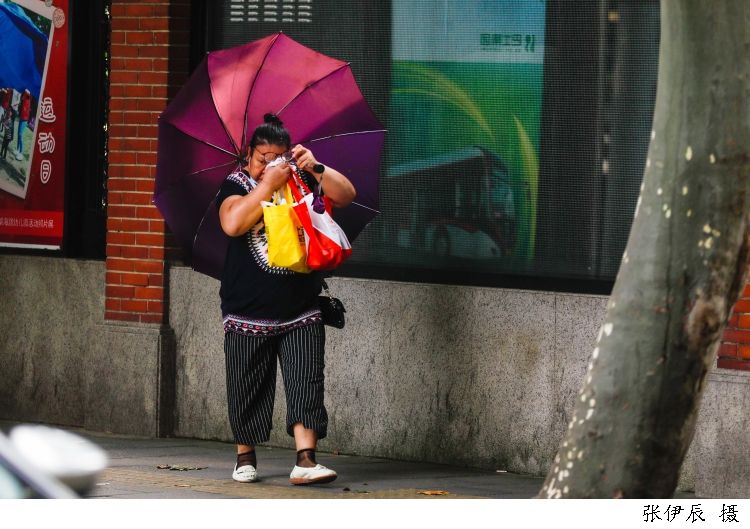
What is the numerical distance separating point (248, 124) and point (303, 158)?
1.68 ft

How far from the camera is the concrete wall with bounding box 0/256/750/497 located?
907cm

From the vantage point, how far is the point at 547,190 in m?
9.48

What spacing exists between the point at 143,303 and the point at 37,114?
1.71 meters

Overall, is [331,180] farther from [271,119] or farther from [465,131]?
[465,131]

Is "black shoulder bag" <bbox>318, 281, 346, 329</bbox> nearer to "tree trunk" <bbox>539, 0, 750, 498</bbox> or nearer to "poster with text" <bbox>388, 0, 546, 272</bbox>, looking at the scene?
"poster with text" <bbox>388, 0, 546, 272</bbox>

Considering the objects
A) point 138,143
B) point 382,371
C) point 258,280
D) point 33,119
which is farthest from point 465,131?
point 33,119

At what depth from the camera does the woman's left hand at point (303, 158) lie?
8.30 meters

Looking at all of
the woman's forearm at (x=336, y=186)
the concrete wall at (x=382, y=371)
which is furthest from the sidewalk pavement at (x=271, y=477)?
the woman's forearm at (x=336, y=186)

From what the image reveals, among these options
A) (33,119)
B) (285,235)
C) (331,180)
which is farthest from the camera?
(33,119)

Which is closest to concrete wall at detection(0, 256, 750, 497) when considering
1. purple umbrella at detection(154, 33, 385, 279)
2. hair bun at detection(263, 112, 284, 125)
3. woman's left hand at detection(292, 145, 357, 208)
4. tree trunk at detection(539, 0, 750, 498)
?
purple umbrella at detection(154, 33, 385, 279)

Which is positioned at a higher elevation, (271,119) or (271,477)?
(271,119)

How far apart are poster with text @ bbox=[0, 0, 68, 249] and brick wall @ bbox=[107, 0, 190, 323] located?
674 mm

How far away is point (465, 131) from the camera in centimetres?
972

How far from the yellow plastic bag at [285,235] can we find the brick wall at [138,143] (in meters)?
2.32
